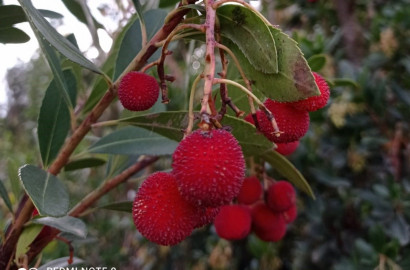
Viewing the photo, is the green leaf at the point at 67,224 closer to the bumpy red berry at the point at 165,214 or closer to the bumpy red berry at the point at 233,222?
the bumpy red berry at the point at 165,214

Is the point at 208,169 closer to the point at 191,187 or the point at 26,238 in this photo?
the point at 191,187

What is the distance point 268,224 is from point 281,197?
8cm

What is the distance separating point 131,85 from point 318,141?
1448mm

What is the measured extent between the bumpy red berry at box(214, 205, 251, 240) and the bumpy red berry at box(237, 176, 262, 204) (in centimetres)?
4

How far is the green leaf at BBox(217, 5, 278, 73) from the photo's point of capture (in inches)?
21.1

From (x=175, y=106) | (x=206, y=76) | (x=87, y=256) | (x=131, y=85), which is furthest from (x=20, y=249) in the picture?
(x=87, y=256)

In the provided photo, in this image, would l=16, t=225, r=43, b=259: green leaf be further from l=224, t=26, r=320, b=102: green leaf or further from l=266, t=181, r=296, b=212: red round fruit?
l=266, t=181, r=296, b=212: red round fruit

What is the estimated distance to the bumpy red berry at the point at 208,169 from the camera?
0.50 m

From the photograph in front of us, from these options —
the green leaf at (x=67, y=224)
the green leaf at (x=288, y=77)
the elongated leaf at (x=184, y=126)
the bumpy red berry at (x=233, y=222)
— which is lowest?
the bumpy red berry at (x=233, y=222)

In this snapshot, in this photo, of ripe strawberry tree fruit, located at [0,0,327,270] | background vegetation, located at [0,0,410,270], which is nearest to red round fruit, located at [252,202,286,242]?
ripe strawberry tree fruit, located at [0,0,327,270]

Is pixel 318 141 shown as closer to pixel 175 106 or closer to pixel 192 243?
pixel 175 106

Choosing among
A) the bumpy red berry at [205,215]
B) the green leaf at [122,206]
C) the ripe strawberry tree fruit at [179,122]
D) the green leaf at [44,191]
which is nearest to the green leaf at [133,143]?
the ripe strawberry tree fruit at [179,122]

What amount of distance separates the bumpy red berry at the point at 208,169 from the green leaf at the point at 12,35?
0.64m

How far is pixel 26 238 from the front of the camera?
741mm
